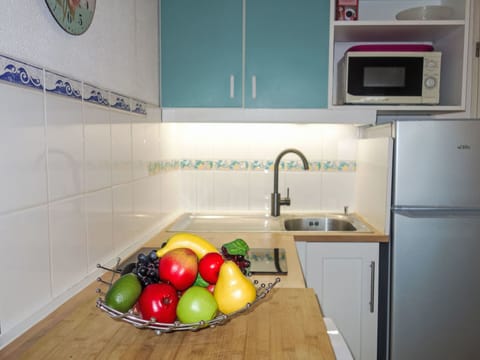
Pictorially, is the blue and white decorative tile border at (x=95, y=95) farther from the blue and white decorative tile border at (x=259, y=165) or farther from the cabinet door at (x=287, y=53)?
the blue and white decorative tile border at (x=259, y=165)

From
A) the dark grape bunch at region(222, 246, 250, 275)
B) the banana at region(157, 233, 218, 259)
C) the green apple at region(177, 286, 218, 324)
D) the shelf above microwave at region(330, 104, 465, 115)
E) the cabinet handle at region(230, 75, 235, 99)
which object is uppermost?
the cabinet handle at region(230, 75, 235, 99)

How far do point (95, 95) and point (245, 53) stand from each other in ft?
3.36

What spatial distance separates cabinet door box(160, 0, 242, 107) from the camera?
2.08 m

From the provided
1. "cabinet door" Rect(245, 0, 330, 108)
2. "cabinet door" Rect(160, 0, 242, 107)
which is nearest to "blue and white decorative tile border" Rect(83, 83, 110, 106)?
"cabinet door" Rect(160, 0, 242, 107)

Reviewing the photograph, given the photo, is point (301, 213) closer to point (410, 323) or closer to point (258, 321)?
point (410, 323)

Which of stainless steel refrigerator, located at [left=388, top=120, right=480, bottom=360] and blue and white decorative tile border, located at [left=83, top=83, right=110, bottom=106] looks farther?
stainless steel refrigerator, located at [left=388, top=120, right=480, bottom=360]

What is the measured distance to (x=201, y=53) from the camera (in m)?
2.10

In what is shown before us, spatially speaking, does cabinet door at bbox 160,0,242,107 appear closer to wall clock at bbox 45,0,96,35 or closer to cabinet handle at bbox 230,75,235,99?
cabinet handle at bbox 230,75,235,99

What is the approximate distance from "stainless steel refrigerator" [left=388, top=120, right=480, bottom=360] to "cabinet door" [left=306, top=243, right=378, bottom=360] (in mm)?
121

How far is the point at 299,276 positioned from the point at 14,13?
1013 mm

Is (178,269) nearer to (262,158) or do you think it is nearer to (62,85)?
(62,85)

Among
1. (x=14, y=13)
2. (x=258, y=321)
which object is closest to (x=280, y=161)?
(x=258, y=321)

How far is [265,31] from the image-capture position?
207 cm

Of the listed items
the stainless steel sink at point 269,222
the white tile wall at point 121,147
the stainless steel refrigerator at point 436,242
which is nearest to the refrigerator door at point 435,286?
the stainless steel refrigerator at point 436,242
